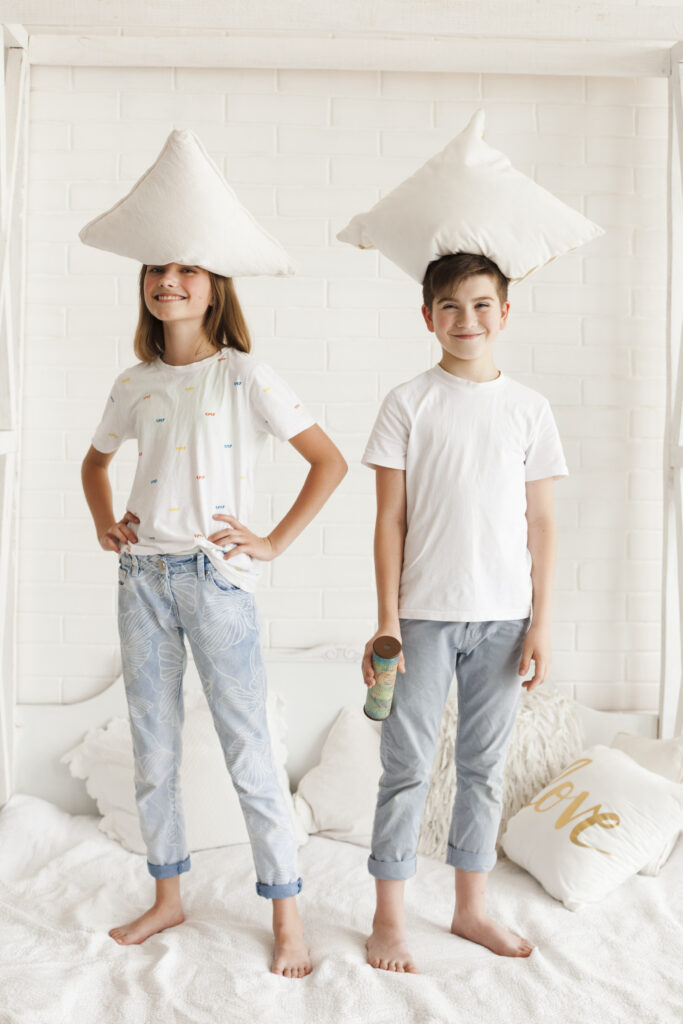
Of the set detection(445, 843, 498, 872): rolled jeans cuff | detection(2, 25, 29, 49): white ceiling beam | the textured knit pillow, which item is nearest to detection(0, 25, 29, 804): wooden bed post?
detection(2, 25, 29, 49): white ceiling beam

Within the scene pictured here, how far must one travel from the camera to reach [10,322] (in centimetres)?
237

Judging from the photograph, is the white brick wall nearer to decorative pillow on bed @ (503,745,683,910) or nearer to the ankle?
decorative pillow on bed @ (503,745,683,910)

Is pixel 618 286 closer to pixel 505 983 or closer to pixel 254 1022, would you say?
pixel 505 983

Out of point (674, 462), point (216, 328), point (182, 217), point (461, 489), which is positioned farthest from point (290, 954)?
point (674, 462)

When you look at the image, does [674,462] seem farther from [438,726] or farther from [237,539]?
[237,539]

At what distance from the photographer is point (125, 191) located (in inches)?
98.8

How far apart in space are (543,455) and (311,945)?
1.05 m

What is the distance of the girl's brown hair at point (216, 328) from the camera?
177 cm

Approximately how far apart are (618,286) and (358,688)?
134cm

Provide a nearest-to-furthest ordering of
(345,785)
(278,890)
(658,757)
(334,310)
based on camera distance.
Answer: (278,890)
(658,757)
(345,785)
(334,310)

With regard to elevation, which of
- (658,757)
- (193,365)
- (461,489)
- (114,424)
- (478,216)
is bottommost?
(658,757)

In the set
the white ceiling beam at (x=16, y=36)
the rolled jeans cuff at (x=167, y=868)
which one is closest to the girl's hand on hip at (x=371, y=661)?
the rolled jeans cuff at (x=167, y=868)

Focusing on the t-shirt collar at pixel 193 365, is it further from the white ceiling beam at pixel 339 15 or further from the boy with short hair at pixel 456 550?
the white ceiling beam at pixel 339 15

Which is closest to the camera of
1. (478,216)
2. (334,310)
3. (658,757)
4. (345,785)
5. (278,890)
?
(478,216)
